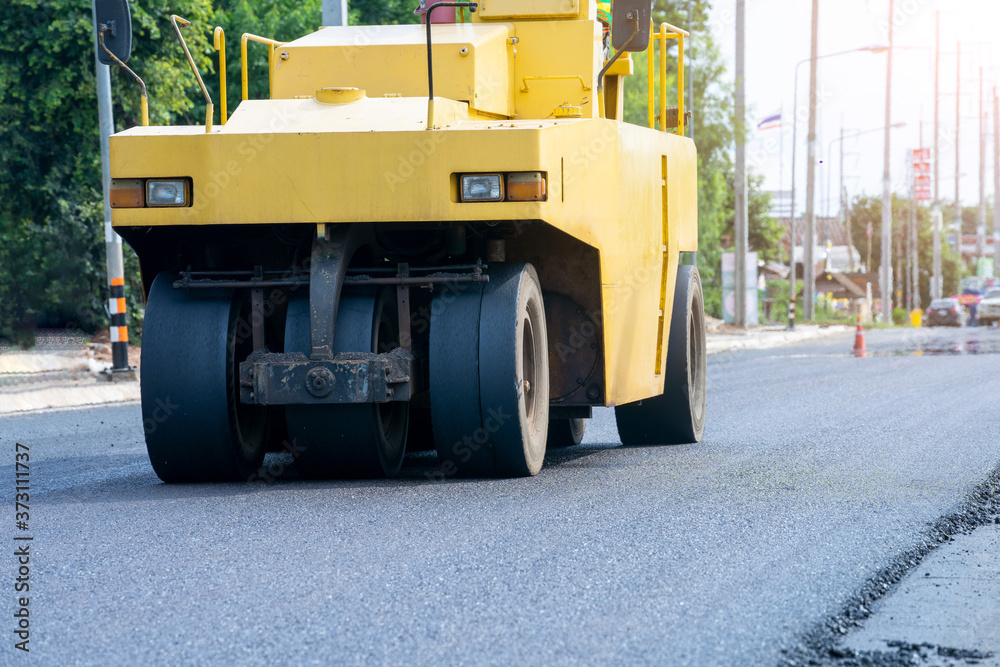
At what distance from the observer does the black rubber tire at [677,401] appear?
30.0ft

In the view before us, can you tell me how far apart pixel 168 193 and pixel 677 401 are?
3.87 meters

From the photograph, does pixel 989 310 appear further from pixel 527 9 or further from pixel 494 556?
pixel 494 556

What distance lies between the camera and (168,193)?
6.58 m

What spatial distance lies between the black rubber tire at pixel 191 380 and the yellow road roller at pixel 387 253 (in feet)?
0.03

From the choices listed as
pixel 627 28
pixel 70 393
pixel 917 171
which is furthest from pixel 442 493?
pixel 917 171

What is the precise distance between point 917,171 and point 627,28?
224 ft

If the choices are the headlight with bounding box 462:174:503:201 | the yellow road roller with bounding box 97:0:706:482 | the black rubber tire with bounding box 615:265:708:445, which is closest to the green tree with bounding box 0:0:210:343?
the black rubber tire with bounding box 615:265:708:445

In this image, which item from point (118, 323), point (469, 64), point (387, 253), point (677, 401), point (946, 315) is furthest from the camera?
point (946, 315)

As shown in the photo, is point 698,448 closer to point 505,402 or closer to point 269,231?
point 505,402

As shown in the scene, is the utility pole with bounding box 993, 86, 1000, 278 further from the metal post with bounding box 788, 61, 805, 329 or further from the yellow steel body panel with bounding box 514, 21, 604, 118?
the yellow steel body panel with bounding box 514, 21, 604, 118

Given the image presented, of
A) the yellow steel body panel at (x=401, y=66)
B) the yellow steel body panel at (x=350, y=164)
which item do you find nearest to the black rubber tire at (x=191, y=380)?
the yellow steel body panel at (x=350, y=164)

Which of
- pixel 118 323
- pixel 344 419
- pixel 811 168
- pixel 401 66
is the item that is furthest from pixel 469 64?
pixel 811 168

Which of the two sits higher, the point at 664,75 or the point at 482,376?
the point at 664,75

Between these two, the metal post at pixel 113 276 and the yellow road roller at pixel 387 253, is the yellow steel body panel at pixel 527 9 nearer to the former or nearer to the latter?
the yellow road roller at pixel 387 253
